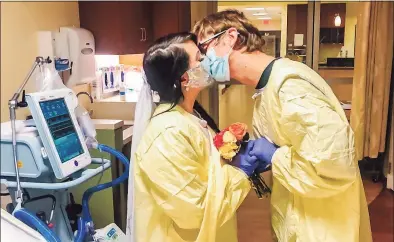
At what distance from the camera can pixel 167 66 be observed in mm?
1186

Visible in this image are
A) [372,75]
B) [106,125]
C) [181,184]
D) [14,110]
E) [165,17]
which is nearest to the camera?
[14,110]

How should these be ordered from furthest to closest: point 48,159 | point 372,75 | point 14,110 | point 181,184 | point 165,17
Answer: point 372,75, point 165,17, point 48,159, point 181,184, point 14,110

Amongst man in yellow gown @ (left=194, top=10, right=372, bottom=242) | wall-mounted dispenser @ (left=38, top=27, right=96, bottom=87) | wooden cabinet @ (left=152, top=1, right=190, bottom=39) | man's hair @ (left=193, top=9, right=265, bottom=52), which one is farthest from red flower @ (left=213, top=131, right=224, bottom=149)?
wooden cabinet @ (left=152, top=1, right=190, bottom=39)

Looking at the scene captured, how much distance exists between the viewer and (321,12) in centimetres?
316

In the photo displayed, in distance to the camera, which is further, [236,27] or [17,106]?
[236,27]

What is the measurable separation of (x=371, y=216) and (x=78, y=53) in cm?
207

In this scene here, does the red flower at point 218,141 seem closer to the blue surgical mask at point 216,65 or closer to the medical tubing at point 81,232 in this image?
the blue surgical mask at point 216,65

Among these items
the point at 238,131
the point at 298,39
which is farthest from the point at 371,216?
the point at 238,131

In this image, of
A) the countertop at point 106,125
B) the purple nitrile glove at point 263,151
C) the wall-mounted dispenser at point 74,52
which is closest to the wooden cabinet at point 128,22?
the wall-mounted dispenser at point 74,52

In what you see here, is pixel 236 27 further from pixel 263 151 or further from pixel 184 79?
pixel 263 151

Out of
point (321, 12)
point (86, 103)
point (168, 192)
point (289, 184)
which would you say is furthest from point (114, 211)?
point (321, 12)

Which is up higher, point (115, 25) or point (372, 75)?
point (115, 25)

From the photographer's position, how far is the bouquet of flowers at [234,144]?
116cm

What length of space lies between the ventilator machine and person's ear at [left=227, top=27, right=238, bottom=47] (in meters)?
0.59
